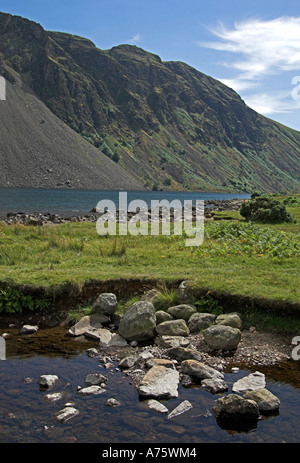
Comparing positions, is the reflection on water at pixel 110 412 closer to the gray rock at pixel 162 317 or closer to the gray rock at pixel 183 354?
the gray rock at pixel 183 354

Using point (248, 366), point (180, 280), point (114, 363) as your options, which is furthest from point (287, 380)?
point (180, 280)

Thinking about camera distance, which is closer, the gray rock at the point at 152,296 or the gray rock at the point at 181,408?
the gray rock at the point at 181,408

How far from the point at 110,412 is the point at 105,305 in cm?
594

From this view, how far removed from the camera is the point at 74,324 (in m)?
13.4

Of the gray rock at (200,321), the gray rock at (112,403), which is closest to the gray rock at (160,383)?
the gray rock at (112,403)

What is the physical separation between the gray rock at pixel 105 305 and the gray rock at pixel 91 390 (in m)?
4.90

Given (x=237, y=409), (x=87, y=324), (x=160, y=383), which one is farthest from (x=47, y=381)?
(x=237, y=409)

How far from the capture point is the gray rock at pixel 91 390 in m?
8.80

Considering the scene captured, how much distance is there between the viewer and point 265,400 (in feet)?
27.5

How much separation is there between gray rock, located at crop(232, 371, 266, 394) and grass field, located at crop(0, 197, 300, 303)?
400cm

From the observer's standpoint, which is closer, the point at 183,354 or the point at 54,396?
the point at 54,396

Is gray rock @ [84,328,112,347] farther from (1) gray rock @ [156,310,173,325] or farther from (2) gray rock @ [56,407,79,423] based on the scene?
(2) gray rock @ [56,407,79,423]

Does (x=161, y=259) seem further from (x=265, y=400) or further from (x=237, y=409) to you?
(x=237, y=409)
